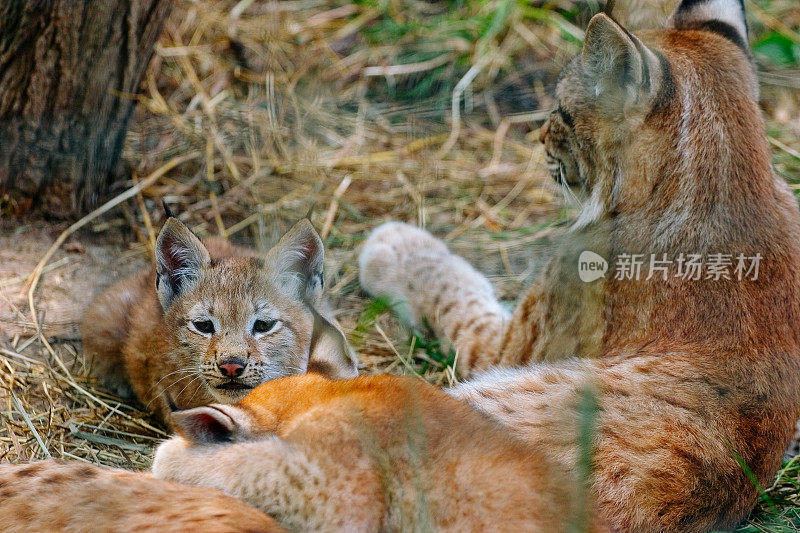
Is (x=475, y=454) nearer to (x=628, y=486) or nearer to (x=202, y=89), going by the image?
(x=628, y=486)

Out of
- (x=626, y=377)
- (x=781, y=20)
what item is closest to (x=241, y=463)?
(x=626, y=377)

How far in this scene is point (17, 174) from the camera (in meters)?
4.98

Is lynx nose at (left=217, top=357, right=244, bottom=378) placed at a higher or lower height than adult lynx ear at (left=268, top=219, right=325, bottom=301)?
lower

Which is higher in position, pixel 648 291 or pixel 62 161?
pixel 62 161

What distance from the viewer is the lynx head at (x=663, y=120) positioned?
359 cm

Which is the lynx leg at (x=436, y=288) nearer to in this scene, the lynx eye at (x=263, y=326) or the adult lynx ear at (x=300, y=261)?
the adult lynx ear at (x=300, y=261)

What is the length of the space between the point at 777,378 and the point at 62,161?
12.7 ft

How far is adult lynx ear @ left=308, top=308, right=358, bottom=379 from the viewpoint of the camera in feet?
10.2

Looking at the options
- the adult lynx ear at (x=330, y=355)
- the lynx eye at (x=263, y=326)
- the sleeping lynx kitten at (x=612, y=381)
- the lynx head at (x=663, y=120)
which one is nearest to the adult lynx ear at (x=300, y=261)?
the lynx eye at (x=263, y=326)

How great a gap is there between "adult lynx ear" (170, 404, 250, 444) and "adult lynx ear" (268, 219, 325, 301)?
1.32 m

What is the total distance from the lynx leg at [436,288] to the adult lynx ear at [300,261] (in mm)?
881

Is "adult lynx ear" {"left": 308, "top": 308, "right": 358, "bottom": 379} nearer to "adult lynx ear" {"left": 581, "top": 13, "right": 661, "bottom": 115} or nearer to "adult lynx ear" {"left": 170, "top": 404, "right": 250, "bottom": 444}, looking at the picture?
"adult lynx ear" {"left": 170, "top": 404, "right": 250, "bottom": 444}

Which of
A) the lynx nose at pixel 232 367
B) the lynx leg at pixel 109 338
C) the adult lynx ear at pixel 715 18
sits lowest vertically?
the lynx leg at pixel 109 338

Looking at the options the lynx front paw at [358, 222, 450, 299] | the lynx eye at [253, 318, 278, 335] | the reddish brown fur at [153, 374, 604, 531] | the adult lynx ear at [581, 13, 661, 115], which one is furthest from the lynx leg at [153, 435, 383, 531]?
the lynx front paw at [358, 222, 450, 299]
